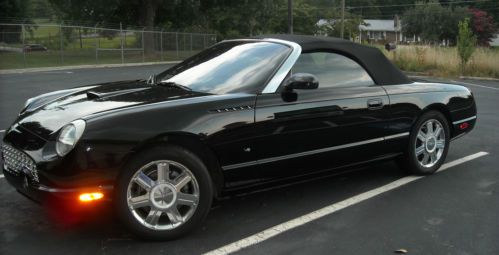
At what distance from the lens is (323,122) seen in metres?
4.37

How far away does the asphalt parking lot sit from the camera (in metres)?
3.61

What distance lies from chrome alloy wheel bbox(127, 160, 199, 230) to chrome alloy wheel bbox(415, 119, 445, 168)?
8.64 ft

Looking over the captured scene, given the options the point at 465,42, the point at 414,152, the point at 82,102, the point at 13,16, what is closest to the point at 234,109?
the point at 82,102

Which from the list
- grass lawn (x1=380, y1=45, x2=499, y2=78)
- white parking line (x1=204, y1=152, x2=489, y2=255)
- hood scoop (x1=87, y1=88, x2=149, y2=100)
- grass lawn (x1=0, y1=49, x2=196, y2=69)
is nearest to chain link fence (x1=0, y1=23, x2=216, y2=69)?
grass lawn (x1=0, y1=49, x2=196, y2=69)

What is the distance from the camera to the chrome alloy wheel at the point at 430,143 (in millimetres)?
5301

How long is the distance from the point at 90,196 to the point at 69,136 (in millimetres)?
409

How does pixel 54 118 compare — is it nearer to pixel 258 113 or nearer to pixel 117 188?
pixel 117 188

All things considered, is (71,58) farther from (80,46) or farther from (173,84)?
(173,84)

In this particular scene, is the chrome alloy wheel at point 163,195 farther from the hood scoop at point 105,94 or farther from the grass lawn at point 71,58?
the grass lawn at point 71,58

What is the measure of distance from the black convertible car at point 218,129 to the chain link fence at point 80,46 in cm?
2078

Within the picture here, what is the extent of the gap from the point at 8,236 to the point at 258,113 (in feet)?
6.56

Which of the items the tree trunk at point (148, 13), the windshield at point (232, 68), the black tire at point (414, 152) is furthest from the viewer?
the tree trunk at point (148, 13)

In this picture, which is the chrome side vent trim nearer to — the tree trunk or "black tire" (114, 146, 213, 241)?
"black tire" (114, 146, 213, 241)

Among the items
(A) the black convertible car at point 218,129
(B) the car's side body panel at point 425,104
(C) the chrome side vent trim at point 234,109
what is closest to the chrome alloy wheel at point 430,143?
(A) the black convertible car at point 218,129
